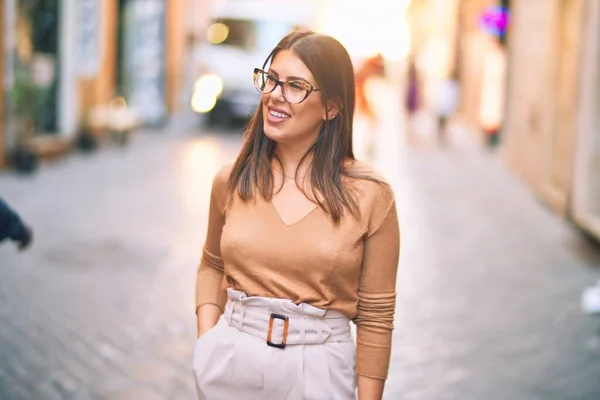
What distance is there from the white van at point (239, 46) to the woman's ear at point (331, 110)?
20.8 m

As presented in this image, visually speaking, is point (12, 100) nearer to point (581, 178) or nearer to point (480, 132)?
point (581, 178)

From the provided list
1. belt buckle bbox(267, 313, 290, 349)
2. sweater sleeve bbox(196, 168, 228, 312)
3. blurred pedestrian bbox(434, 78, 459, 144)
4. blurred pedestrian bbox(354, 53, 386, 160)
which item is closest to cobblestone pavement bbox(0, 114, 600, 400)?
sweater sleeve bbox(196, 168, 228, 312)

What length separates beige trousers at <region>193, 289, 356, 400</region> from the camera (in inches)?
96.3

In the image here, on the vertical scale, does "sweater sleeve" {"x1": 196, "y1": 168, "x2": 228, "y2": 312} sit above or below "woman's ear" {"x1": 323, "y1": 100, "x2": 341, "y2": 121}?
below

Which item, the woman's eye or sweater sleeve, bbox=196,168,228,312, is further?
sweater sleeve, bbox=196,168,228,312

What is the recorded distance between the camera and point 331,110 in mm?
2570

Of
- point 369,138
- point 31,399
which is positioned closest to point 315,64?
point 31,399

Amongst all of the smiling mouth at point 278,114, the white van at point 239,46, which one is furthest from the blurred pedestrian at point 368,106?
the smiling mouth at point 278,114

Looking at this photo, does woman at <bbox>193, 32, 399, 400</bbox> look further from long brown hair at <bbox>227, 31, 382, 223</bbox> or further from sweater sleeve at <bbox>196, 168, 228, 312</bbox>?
sweater sleeve at <bbox>196, 168, 228, 312</bbox>

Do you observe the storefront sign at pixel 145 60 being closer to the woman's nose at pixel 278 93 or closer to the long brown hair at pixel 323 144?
the long brown hair at pixel 323 144

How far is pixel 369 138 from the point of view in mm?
18469

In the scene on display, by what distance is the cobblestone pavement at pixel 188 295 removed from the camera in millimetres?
5355

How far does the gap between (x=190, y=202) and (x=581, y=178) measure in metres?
4.48

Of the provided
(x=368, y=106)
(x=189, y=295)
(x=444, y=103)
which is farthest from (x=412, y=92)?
(x=189, y=295)
